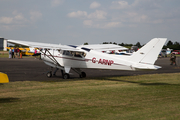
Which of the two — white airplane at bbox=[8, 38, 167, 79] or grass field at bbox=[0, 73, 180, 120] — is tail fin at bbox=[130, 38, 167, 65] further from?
grass field at bbox=[0, 73, 180, 120]

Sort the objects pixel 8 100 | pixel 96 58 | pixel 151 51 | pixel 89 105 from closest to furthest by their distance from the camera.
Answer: pixel 89 105 < pixel 8 100 < pixel 151 51 < pixel 96 58

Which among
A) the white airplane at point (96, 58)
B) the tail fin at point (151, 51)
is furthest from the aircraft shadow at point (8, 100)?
the tail fin at point (151, 51)

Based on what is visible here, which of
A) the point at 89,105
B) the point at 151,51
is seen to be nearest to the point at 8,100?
the point at 89,105

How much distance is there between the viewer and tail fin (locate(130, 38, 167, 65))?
11.3 meters

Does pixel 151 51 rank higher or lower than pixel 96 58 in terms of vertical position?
higher

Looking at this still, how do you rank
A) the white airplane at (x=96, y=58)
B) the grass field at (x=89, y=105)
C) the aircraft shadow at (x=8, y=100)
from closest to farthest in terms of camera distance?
1. the grass field at (x=89, y=105)
2. the aircraft shadow at (x=8, y=100)
3. the white airplane at (x=96, y=58)

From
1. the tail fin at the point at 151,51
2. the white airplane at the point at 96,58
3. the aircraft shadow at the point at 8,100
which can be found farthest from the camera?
the white airplane at the point at 96,58

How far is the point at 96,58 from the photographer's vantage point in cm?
1416

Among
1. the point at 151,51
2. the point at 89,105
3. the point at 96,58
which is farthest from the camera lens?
the point at 96,58

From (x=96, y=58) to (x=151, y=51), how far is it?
367cm

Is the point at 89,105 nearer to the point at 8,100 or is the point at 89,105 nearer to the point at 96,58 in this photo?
the point at 8,100

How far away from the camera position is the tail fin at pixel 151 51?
37.2 feet

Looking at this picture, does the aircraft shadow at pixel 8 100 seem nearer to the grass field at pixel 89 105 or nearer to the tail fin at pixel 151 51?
the grass field at pixel 89 105

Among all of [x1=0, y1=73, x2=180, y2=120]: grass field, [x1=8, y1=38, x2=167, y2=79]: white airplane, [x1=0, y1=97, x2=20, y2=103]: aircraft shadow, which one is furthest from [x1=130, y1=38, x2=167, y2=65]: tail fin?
[x1=0, y1=97, x2=20, y2=103]: aircraft shadow
